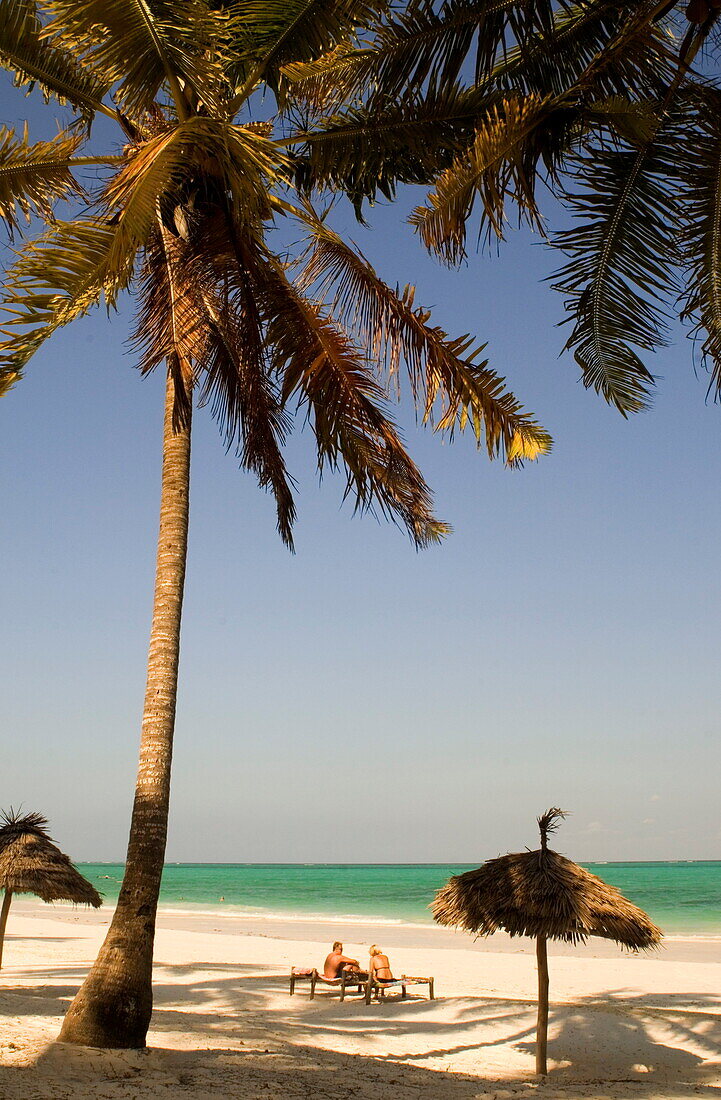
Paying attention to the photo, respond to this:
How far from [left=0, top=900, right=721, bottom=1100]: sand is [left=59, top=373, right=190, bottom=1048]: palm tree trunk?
229mm

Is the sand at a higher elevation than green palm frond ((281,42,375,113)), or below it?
below

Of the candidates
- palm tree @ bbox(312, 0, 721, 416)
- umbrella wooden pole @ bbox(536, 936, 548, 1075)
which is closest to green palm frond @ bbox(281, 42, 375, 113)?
palm tree @ bbox(312, 0, 721, 416)

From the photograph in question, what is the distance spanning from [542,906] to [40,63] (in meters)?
8.40

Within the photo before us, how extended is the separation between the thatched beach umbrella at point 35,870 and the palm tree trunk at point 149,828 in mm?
6353

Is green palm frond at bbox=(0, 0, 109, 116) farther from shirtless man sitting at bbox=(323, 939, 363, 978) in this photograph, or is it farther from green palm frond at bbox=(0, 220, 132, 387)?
shirtless man sitting at bbox=(323, 939, 363, 978)

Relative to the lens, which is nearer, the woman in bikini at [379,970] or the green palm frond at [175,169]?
the green palm frond at [175,169]

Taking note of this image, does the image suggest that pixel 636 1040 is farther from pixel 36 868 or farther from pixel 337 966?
pixel 36 868

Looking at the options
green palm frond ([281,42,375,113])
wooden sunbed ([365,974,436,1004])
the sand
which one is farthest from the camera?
wooden sunbed ([365,974,436,1004])

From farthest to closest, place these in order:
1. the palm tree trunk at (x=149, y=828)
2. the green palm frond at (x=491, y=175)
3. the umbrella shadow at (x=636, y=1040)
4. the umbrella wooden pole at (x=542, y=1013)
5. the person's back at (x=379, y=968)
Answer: the person's back at (x=379, y=968) < the umbrella shadow at (x=636, y=1040) < the umbrella wooden pole at (x=542, y=1013) < the palm tree trunk at (x=149, y=828) < the green palm frond at (x=491, y=175)

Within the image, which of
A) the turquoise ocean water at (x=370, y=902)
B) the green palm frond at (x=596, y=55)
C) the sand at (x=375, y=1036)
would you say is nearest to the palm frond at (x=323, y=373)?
the green palm frond at (x=596, y=55)

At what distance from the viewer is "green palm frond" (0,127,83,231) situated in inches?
246

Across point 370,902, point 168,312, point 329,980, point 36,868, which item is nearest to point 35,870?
point 36,868

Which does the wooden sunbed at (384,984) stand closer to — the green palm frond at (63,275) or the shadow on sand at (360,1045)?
the shadow on sand at (360,1045)

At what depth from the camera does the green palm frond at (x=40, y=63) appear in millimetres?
6031
